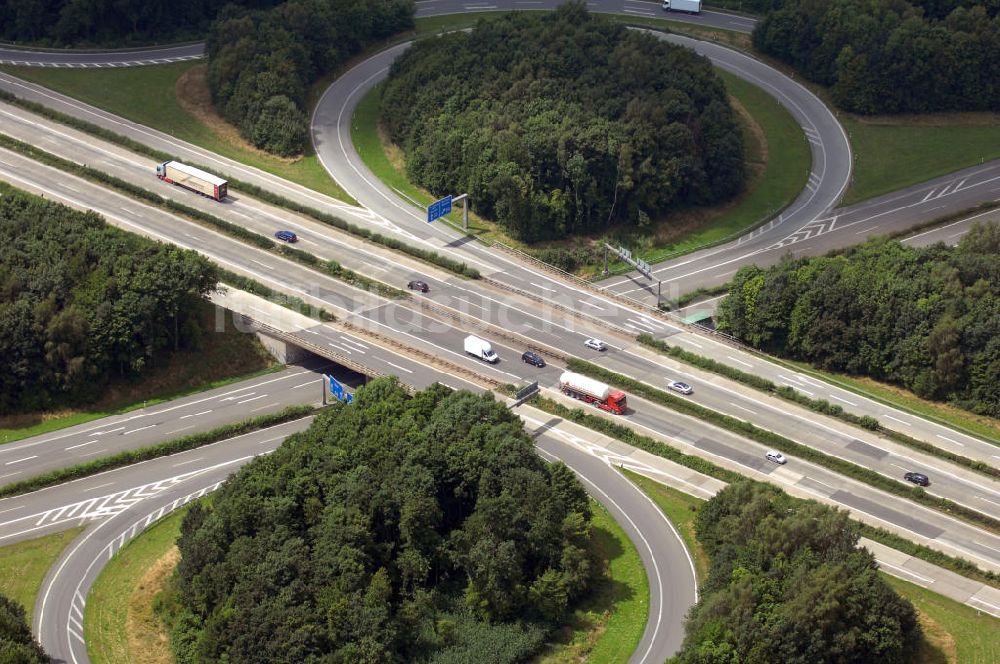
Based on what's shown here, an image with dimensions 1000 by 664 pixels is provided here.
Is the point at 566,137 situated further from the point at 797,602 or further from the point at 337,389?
the point at 797,602

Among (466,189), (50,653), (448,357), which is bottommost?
(50,653)

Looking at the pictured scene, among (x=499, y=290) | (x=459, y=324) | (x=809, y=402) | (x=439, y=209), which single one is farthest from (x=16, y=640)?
(x=439, y=209)

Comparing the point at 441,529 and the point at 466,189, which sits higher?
the point at 466,189

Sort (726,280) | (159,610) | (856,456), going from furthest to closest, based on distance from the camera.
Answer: (726,280), (856,456), (159,610)

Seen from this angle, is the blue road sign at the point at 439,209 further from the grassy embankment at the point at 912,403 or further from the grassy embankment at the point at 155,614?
the grassy embankment at the point at 155,614

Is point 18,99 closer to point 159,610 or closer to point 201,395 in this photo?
point 201,395

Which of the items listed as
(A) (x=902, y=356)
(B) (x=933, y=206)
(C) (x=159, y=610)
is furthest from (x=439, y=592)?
(B) (x=933, y=206)

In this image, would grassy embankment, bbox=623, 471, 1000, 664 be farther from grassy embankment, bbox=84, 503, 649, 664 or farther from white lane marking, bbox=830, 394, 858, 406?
white lane marking, bbox=830, 394, 858, 406
